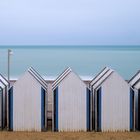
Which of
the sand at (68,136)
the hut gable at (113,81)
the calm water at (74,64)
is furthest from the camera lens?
the calm water at (74,64)

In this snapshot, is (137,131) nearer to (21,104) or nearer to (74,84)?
(74,84)

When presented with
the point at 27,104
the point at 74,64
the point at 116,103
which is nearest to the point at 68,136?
the point at 27,104

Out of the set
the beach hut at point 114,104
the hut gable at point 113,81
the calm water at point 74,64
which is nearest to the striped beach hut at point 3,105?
the beach hut at point 114,104

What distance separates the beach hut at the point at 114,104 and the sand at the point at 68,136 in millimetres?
316

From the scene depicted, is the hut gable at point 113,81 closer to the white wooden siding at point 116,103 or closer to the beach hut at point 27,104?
the white wooden siding at point 116,103

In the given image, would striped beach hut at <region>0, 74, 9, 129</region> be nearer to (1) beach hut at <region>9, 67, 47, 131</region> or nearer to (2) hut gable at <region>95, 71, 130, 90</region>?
(1) beach hut at <region>9, 67, 47, 131</region>

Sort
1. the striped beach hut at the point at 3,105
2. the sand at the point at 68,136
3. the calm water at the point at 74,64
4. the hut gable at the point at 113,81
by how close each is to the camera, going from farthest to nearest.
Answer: the calm water at the point at 74,64, the striped beach hut at the point at 3,105, the hut gable at the point at 113,81, the sand at the point at 68,136

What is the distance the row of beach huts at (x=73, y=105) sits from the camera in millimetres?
10273

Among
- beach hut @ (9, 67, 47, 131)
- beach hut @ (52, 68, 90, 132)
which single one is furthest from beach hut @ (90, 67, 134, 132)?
beach hut @ (9, 67, 47, 131)

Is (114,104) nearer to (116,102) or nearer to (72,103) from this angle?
(116,102)

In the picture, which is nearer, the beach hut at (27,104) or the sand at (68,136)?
the sand at (68,136)

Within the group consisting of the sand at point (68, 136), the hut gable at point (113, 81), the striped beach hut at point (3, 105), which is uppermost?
the hut gable at point (113, 81)

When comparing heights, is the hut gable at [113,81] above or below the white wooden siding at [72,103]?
above

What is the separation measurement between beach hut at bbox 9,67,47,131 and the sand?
323mm
